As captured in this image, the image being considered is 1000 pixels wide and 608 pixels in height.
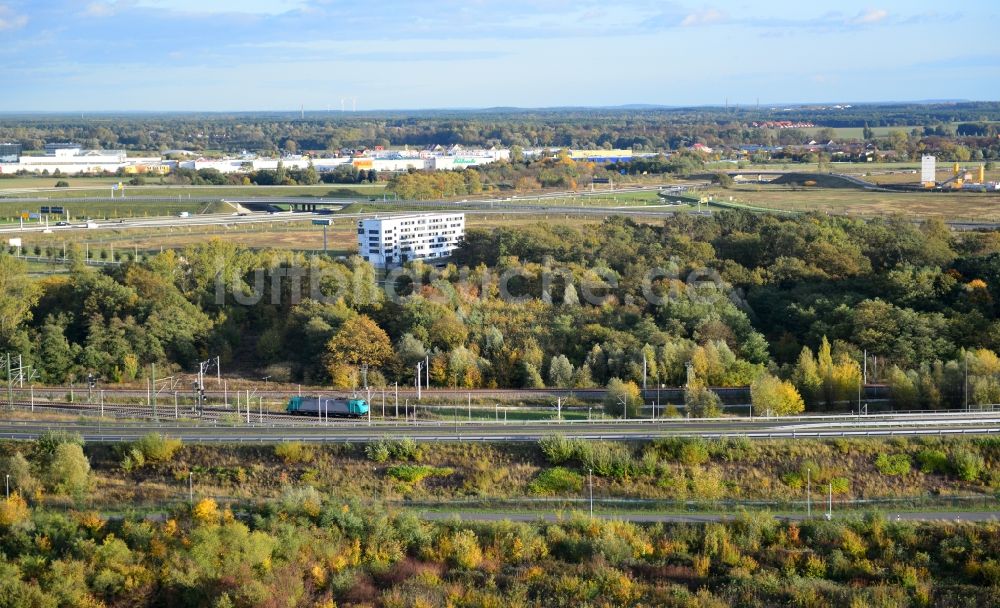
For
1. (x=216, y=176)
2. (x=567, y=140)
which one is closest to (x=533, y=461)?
(x=216, y=176)

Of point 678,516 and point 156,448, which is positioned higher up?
point 156,448

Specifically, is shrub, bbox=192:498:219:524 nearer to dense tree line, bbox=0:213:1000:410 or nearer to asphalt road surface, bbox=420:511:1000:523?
asphalt road surface, bbox=420:511:1000:523

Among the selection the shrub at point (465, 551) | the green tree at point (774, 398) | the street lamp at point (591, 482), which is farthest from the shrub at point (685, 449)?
the shrub at point (465, 551)

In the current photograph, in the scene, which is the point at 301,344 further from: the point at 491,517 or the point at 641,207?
the point at 641,207

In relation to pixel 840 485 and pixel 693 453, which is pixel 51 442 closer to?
pixel 693 453

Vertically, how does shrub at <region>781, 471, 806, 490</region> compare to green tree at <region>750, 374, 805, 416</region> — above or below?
below

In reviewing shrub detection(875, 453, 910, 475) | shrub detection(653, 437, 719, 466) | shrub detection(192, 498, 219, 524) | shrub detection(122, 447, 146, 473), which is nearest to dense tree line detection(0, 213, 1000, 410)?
shrub detection(875, 453, 910, 475)

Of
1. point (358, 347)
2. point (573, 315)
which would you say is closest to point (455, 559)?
point (358, 347)

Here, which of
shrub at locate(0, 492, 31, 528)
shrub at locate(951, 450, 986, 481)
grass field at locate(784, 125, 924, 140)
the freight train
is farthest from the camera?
grass field at locate(784, 125, 924, 140)
